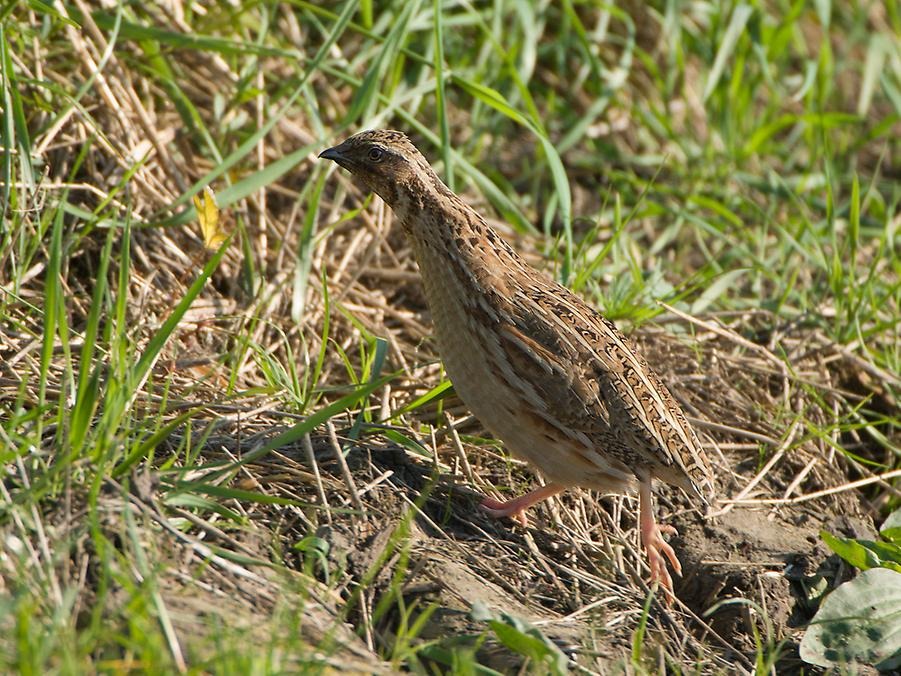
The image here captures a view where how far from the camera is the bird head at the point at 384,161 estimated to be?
499 cm

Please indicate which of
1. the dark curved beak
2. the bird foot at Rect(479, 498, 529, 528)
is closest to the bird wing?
the bird foot at Rect(479, 498, 529, 528)

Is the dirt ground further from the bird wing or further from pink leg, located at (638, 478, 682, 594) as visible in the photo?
the bird wing

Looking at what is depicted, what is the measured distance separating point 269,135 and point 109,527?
3.45 metres

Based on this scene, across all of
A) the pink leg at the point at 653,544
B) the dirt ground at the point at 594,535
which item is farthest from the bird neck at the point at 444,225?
the pink leg at the point at 653,544

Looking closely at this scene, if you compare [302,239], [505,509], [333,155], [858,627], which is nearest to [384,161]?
Answer: [333,155]

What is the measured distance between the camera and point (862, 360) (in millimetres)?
6348

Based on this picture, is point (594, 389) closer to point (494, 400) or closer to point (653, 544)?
point (494, 400)

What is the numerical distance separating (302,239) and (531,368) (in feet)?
5.80

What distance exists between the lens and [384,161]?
5.03m

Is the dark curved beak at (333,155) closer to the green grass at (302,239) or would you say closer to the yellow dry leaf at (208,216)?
the green grass at (302,239)

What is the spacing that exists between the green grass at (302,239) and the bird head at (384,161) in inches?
20.9

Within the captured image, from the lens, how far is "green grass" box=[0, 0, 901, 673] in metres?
3.93

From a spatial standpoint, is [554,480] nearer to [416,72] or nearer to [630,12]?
[416,72]

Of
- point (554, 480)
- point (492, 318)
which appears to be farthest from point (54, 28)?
point (554, 480)
